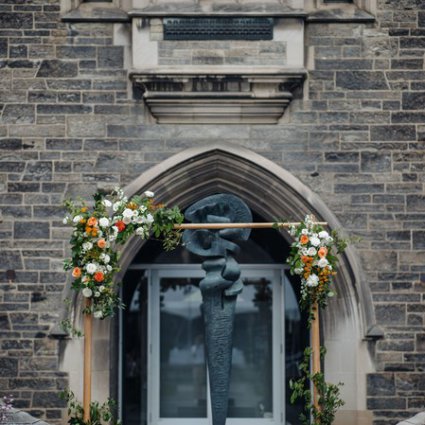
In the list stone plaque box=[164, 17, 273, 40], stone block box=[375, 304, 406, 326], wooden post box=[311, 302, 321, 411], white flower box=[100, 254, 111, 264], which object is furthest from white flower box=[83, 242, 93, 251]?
stone block box=[375, 304, 406, 326]

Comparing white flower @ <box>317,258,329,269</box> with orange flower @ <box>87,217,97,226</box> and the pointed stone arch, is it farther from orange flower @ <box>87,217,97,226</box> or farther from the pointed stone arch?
orange flower @ <box>87,217,97,226</box>

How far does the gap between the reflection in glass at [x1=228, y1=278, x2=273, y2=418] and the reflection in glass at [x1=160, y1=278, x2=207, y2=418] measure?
36 cm

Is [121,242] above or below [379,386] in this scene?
above

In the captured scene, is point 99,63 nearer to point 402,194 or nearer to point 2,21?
point 2,21

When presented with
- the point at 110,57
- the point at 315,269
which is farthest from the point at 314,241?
the point at 110,57

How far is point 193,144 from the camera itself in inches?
437

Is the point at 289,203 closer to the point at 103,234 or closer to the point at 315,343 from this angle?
the point at 315,343

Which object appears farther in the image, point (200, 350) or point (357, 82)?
point (200, 350)

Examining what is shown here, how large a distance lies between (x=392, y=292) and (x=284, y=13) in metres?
2.67

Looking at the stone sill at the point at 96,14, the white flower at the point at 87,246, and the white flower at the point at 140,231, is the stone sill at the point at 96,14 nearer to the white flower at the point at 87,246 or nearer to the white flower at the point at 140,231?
the white flower at the point at 140,231

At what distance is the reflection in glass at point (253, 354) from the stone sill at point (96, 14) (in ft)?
9.93

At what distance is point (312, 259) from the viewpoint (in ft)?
31.3

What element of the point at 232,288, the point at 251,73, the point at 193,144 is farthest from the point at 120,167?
the point at 232,288

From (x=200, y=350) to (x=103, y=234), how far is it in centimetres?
336
